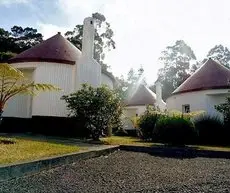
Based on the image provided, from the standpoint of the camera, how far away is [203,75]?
24.6m

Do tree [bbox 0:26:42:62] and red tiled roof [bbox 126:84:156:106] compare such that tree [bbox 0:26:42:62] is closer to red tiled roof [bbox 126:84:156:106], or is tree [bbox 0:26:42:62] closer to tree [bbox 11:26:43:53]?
tree [bbox 11:26:43:53]

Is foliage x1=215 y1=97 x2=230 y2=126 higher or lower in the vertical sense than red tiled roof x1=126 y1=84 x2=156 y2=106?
lower

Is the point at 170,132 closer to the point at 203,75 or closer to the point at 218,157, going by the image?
the point at 218,157

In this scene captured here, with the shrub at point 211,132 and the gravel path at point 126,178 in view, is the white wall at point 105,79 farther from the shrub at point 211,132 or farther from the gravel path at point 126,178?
the gravel path at point 126,178

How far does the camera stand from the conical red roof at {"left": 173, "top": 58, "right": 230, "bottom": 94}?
22.5 m

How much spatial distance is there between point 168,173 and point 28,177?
327 centimetres

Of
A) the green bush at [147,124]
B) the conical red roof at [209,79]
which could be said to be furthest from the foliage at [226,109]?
the conical red roof at [209,79]

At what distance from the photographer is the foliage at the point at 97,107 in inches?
615

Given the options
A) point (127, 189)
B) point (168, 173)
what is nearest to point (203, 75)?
point (168, 173)

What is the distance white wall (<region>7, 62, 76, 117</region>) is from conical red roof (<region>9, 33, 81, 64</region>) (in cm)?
29

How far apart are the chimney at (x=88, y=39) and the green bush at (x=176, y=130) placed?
7.53 m

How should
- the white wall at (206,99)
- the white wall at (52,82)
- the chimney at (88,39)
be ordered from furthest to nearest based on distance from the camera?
the white wall at (206,99)
the chimney at (88,39)
the white wall at (52,82)

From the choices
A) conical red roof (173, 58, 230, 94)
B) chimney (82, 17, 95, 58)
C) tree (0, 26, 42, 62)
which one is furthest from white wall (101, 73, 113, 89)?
tree (0, 26, 42, 62)

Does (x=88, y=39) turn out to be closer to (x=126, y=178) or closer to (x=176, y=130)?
(x=176, y=130)
